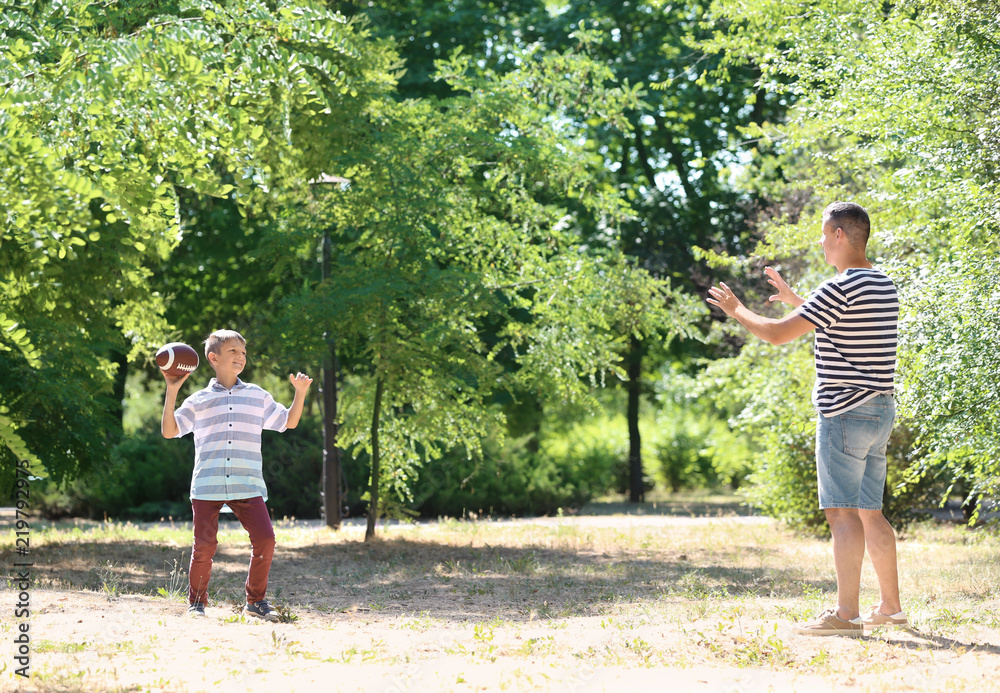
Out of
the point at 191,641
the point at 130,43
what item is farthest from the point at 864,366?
the point at 130,43

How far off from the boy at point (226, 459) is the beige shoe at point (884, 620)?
10.5ft

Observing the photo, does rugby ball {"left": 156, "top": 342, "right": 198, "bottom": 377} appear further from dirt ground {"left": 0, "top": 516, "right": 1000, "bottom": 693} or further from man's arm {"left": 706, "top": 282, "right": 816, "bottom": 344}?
man's arm {"left": 706, "top": 282, "right": 816, "bottom": 344}

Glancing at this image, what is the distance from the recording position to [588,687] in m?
3.83

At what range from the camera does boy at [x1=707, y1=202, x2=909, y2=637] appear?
4.45 metres

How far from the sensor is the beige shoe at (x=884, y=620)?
4.63 metres

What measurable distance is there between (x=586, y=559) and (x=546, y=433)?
13.9m

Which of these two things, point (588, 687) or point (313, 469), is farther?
point (313, 469)

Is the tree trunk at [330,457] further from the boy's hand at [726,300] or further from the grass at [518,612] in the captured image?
the boy's hand at [726,300]

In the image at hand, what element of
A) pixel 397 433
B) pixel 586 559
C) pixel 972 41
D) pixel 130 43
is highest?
pixel 972 41

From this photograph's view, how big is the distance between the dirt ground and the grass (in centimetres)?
2

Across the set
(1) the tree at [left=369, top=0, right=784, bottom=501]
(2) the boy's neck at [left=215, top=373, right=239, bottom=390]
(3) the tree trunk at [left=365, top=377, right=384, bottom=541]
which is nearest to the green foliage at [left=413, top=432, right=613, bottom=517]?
(1) the tree at [left=369, top=0, right=784, bottom=501]

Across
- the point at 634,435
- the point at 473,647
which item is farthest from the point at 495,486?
the point at 473,647

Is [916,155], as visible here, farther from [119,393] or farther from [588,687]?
[119,393]

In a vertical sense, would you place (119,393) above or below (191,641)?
above
